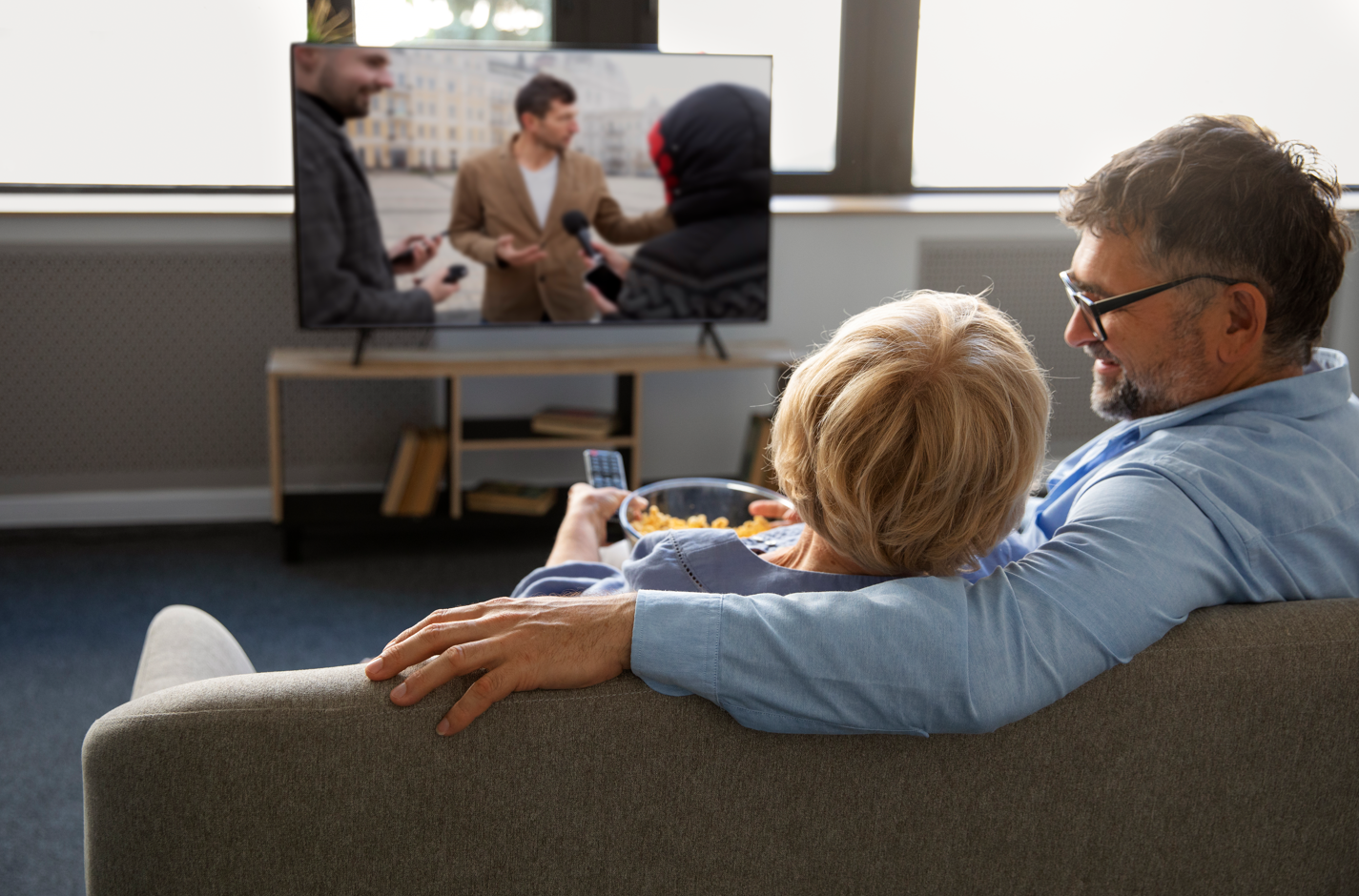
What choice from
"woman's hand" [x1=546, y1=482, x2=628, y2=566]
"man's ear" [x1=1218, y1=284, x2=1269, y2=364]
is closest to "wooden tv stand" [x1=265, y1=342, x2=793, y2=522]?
"woman's hand" [x1=546, y1=482, x2=628, y2=566]

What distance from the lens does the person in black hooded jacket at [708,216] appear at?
324cm

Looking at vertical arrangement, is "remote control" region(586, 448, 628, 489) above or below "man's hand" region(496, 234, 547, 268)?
below

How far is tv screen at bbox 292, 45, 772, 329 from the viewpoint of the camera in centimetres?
301

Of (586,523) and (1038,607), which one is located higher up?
(1038,607)

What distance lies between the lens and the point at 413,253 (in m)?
3.10

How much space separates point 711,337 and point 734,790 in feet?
8.79

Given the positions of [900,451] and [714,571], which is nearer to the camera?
[900,451]

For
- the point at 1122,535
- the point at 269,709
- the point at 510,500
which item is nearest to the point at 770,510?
the point at 1122,535

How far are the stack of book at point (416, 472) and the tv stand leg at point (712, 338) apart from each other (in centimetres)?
86

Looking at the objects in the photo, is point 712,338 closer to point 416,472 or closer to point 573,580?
point 416,472

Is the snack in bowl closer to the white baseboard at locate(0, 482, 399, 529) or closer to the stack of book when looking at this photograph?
the stack of book

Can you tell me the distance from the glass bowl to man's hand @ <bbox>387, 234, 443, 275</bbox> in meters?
1.73

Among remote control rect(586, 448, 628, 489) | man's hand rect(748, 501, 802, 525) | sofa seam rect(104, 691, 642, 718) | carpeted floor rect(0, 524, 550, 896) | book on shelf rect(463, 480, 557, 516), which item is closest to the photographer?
sofa seam rect(104, 691, 642, 718)

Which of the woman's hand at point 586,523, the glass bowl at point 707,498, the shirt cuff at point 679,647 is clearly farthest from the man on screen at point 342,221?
the shirt cuff at point 679,647
